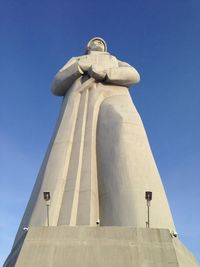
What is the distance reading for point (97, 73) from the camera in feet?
34.6

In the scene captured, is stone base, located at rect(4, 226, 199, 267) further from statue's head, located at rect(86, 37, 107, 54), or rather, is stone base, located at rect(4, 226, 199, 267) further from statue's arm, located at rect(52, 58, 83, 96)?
statue's head, located at rect(86, 37, 107, 54)

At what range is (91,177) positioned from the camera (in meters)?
8.53

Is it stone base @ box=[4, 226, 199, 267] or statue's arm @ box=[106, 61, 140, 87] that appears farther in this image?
statue's arm @ box=[106, 61, 140, 87]

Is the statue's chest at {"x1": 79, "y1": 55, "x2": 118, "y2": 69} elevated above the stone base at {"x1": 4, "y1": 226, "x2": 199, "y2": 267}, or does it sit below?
above

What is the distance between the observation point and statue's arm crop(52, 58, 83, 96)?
36.0 feet

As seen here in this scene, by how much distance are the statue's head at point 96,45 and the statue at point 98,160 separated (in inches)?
56.2

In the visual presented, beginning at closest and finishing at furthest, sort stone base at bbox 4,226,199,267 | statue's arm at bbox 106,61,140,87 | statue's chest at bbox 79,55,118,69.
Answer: stone base at bbox 4,226,199,267 < statue's arm at bbox 106,61,140,87 < statue's chest at bbox 79,55,118,69

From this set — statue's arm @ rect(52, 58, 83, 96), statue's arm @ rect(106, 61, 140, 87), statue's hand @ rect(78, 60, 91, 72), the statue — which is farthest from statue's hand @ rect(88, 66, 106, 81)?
statue's arm @ rect(52, 58, 83, 96)

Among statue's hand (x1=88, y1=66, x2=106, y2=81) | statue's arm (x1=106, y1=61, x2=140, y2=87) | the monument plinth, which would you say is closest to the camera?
the monument plinth

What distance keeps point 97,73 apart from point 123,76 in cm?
77

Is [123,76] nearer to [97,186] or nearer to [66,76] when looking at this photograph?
[66,76]

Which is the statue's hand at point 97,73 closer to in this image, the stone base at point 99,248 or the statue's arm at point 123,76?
the statue's arm at point 123,76

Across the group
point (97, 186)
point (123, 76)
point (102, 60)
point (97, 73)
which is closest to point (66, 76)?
point (97, 73)

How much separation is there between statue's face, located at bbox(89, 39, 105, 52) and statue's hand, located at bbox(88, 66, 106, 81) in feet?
6.88
